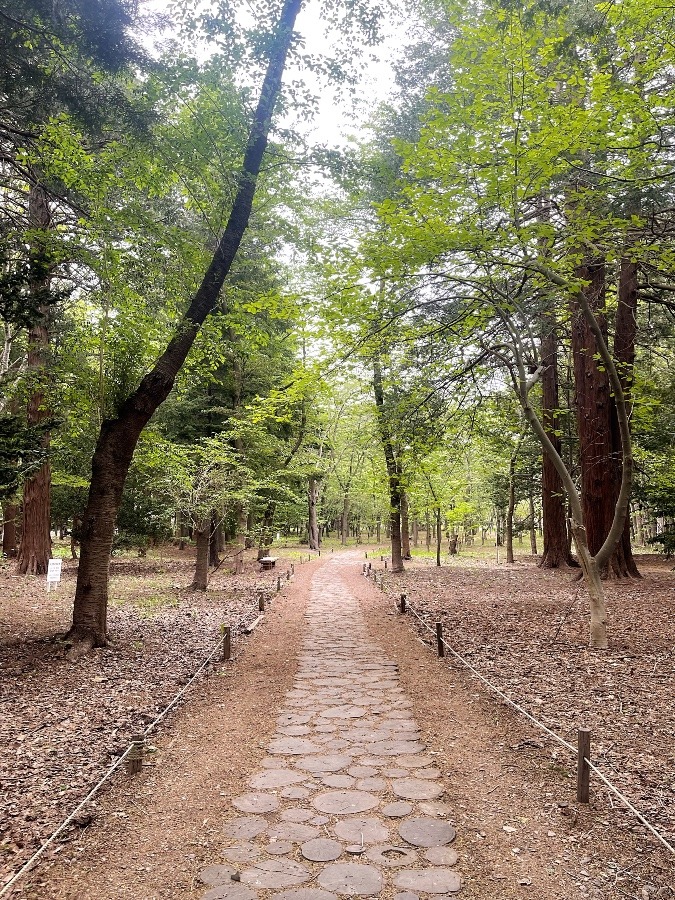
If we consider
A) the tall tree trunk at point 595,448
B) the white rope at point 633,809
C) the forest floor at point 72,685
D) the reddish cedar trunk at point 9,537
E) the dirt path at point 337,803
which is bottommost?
the dirt path at point 337,803

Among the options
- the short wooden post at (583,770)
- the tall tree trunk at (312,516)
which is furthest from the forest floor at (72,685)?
the tall tree trunk at (312,516)

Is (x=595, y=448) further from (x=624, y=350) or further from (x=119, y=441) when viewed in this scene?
(x=119, y=441)

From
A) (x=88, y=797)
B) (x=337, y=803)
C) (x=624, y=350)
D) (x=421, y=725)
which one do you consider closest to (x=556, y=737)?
(x=421, y=725)

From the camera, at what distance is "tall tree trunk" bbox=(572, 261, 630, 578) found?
12.2 meters

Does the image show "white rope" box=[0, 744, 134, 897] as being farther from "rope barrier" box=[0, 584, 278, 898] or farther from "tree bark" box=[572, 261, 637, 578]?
"tree bark" box=[572, 261, 637, 578]

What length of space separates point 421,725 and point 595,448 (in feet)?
31.2

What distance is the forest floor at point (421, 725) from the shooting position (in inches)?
118

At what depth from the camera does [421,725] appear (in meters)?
5.15

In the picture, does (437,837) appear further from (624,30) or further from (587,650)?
(624,30)

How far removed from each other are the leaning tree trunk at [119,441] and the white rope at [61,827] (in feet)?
11.0

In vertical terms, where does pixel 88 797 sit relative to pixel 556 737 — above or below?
below

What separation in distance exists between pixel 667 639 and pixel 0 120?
11.7 m

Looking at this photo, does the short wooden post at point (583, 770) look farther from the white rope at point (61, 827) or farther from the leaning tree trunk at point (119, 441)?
the leaning tree trunk at point (119, 441)

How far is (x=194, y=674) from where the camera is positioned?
21.5 ft
